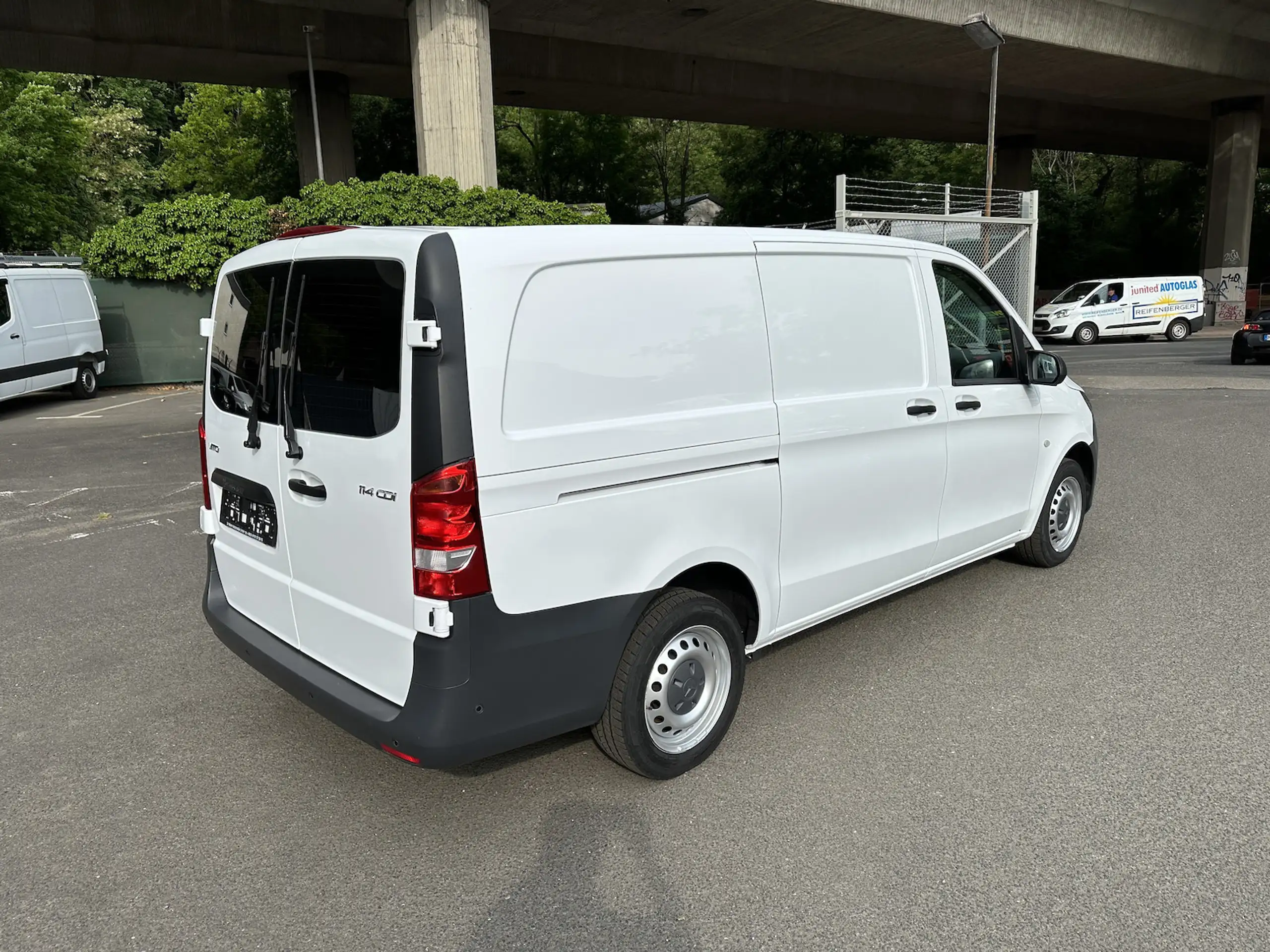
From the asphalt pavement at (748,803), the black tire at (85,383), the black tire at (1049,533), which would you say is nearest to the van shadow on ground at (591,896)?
the asphalt pavement at (748,803)

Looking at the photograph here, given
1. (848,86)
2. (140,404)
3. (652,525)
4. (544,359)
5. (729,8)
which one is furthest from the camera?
(848,86)

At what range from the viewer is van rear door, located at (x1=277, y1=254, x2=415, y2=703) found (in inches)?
115

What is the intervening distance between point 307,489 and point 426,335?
83 centimetres

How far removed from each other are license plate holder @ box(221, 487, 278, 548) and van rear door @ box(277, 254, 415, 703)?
0.12 metres

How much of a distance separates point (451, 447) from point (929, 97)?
32047 mm

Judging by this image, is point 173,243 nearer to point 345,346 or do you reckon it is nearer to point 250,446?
point 250,446

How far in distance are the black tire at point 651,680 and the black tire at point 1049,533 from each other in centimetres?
287

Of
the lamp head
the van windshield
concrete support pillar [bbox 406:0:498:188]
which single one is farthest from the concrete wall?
the van windshield

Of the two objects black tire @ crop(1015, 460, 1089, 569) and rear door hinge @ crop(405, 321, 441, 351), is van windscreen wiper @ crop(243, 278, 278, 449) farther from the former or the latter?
black tire @ crop(1015, 460, 1089, 569)

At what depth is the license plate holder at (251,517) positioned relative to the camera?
351 cm

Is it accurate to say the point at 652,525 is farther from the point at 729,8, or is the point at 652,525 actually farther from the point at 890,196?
the point at 729,8

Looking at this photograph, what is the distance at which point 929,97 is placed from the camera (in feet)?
101

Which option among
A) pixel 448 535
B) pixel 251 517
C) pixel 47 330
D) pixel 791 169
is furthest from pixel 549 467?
pixel 791 169

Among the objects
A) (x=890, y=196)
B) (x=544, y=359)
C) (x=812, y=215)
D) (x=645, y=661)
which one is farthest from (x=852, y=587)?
(x=812, y=215)
